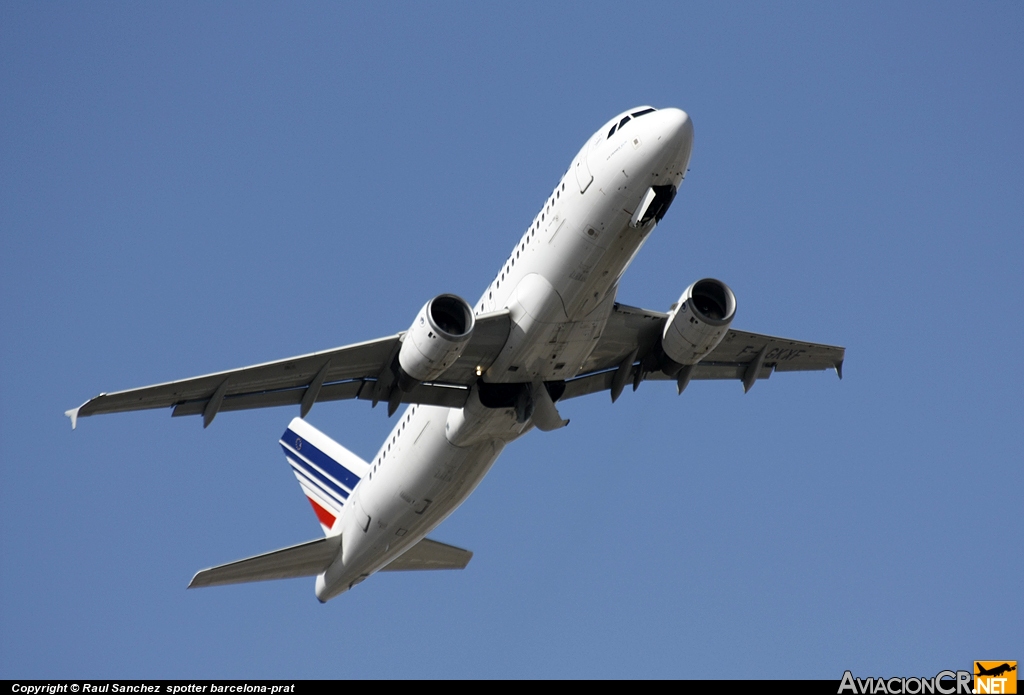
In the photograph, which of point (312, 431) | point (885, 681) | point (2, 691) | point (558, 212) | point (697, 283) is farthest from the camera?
point (312, 431)

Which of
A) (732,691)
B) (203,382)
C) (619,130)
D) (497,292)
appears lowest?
(732,691)

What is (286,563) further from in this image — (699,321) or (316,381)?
(699,321)

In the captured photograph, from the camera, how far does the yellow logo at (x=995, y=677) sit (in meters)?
25.9

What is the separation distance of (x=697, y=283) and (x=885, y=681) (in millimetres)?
10422

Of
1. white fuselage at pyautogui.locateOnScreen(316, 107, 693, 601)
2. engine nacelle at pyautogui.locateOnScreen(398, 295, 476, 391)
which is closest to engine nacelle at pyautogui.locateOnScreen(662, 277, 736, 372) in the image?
white fuselage at pyautogui.locateOnScreen(316, 107, 693, 601)

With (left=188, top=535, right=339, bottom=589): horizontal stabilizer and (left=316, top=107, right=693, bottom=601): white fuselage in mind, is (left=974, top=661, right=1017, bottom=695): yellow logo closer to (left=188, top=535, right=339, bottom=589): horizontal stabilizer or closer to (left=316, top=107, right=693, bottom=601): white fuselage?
(left=316, top=107, right=693, bottom=601): white fuselage

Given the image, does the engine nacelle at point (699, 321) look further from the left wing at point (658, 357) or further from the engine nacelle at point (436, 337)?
the engine nacelle at point (436, 337)

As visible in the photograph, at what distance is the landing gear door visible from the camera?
2841 cm

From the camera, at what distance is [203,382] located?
29.3 meters

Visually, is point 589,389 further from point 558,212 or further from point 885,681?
point 885,681

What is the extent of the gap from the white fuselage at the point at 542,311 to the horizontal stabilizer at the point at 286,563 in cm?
104

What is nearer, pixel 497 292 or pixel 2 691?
pixel 2 691

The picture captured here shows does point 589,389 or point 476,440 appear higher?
point 589,389

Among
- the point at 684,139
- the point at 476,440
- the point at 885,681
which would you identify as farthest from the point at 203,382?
the point at 885,681
